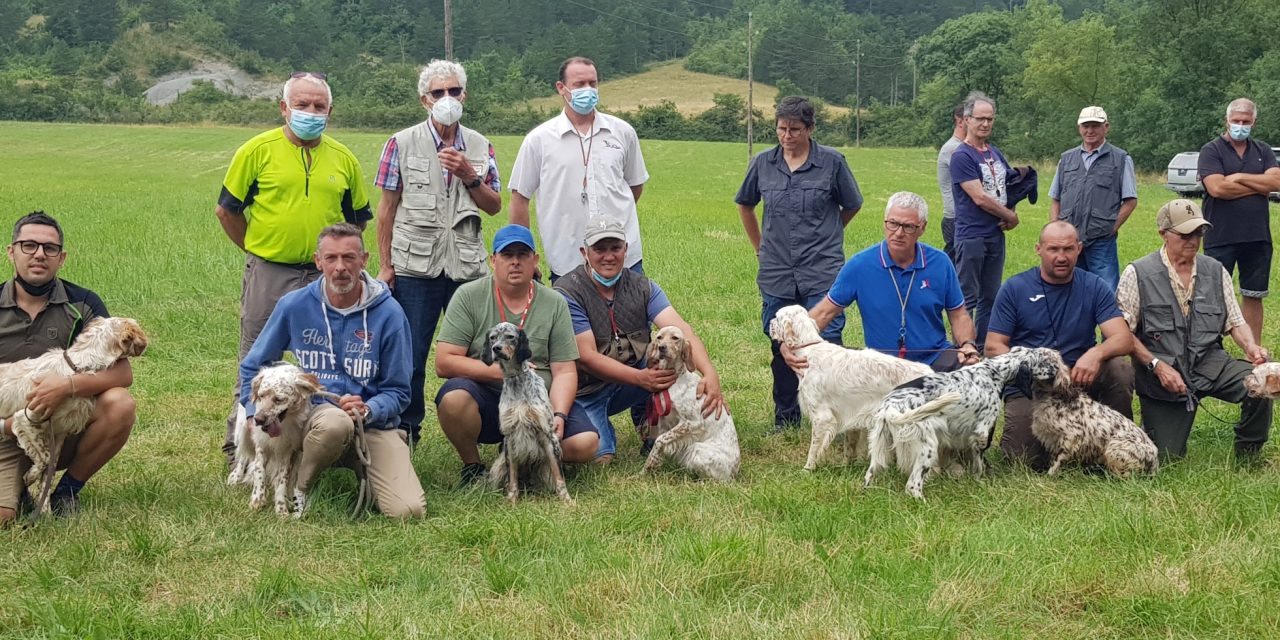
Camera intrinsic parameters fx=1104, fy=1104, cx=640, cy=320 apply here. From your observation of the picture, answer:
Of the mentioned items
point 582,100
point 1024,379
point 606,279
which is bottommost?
point 1024,379

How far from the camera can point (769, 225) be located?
24.9 ft

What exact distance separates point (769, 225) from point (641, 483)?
7.61ft

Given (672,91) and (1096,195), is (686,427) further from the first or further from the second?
(672,91)

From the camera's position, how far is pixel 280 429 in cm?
545

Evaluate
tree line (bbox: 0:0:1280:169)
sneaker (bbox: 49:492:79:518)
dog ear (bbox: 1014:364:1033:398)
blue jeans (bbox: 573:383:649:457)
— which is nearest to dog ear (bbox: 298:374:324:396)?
sneaker (bbox: 49:492:79:518)

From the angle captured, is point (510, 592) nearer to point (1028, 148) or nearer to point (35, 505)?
point (35, 505)

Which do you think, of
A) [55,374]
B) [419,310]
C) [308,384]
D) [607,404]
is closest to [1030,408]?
[607,404]

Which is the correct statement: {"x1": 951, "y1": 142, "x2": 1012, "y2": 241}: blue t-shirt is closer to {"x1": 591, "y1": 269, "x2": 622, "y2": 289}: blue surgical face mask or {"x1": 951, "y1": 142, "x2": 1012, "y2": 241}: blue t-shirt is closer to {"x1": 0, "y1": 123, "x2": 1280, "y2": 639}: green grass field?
{"x1": 0, "y1": 123, "x2": 1280, "y2": 639}: green grass field

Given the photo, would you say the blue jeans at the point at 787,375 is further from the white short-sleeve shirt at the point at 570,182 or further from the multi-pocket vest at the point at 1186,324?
the multi-pocket vest at the point at 1186,324

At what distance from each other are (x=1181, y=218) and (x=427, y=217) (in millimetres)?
4444

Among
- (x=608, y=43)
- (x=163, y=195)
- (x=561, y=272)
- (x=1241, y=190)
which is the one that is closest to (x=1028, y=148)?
(x=163, y=195)

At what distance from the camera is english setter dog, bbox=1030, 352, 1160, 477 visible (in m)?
5.94

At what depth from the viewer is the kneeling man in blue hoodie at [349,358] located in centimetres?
554

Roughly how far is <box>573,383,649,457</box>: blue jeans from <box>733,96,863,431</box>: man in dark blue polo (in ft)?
3.64
